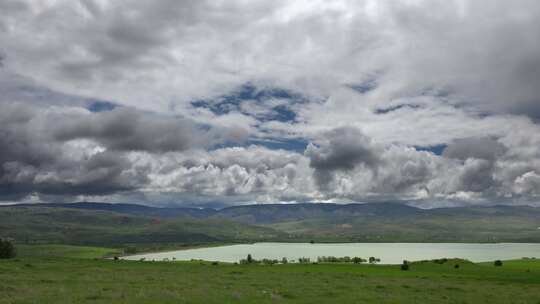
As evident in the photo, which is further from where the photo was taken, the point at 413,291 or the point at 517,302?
the point at 413,291

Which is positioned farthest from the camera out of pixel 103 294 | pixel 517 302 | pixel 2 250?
pixel 2 250

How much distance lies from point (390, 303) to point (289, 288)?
40.8 feet

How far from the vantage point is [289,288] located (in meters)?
45.3

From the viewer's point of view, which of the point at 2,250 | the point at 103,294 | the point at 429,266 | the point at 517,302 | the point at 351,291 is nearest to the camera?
the point at 103,294

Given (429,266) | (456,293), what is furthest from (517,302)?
(429,266)

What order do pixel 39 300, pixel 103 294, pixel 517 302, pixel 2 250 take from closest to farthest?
pixel 39 300 → pixel 103 294 → pixel 517 302 → pixel 2 250

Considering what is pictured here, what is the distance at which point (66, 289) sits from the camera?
38844mm

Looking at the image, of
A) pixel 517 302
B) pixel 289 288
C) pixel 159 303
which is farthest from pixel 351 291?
pixel 159 303

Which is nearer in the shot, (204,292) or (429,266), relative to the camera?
(204,292)

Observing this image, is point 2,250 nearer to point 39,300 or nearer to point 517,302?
point 39,300

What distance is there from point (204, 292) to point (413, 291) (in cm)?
2239

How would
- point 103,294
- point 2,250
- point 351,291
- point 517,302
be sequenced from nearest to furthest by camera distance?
point 103,294, point 517,302, point 351,291, point 2,250

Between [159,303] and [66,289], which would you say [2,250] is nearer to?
[66,289]

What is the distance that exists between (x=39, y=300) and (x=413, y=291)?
35.5m
